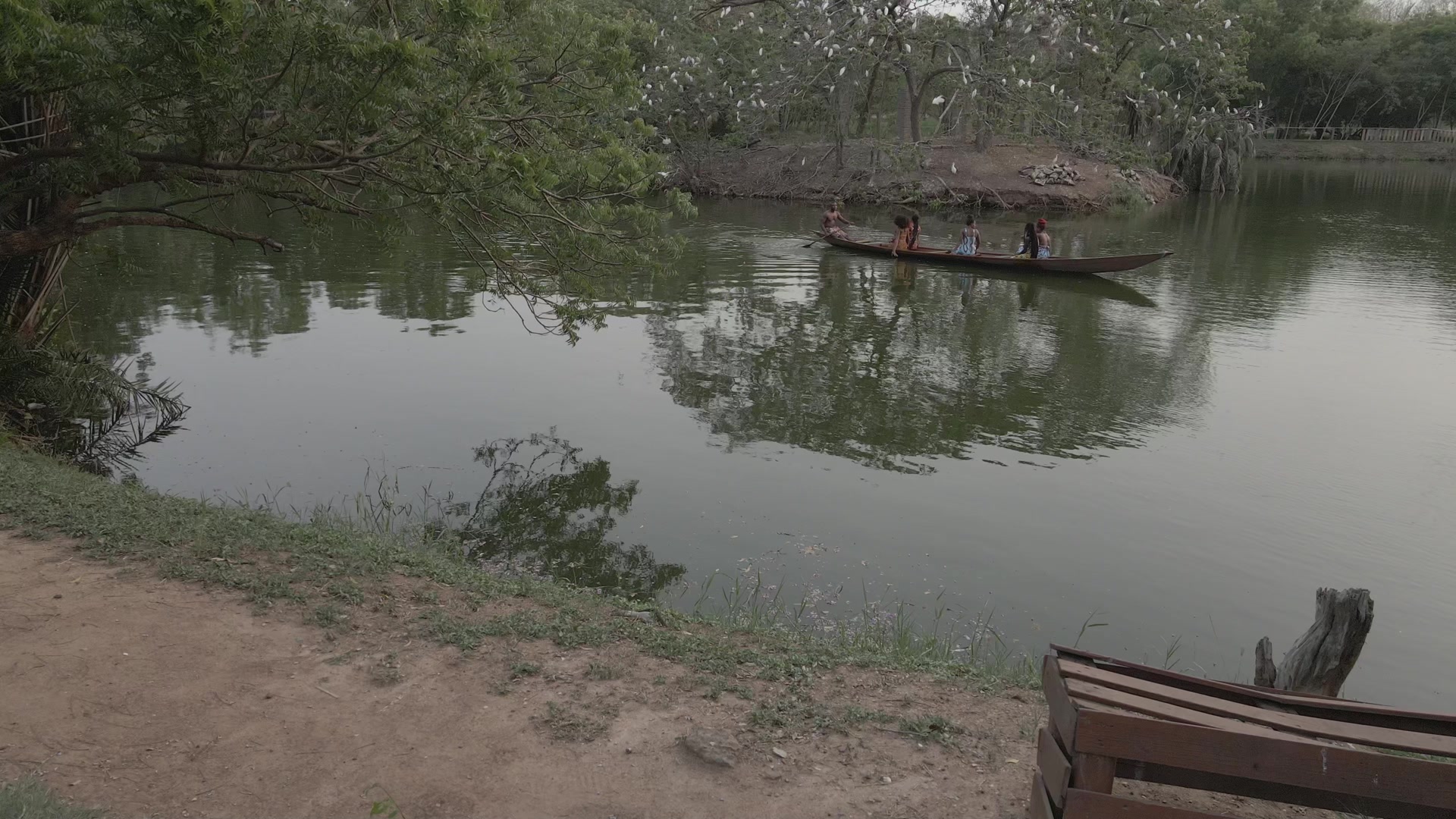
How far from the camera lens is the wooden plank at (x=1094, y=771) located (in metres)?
3.06

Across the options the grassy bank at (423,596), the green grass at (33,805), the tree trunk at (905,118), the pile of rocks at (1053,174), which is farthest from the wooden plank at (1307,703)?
the pile of rocks at (1053,174)

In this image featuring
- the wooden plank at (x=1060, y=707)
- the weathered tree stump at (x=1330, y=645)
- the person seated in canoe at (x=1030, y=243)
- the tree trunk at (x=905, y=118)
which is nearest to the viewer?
the wooden plank at (x=1060, y=707)

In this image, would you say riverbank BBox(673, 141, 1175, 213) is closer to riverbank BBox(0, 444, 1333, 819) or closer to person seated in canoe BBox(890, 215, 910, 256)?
person seated in canoe BBox(890, 215, 910, 256)

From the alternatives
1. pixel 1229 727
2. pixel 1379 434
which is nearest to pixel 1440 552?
pixel 1379 434

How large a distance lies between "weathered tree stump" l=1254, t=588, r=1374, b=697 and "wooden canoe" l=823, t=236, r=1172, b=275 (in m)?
14.6

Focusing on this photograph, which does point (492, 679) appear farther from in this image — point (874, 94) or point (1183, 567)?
point (874, 94)

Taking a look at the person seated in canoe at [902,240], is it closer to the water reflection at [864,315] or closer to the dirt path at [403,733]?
the water reflection at [864,315]

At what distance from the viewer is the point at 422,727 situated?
14.4 ft

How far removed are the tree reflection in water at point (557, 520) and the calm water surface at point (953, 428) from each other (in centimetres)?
5

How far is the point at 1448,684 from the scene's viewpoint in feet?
21.1

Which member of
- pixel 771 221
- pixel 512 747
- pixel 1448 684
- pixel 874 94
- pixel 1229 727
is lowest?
pixel 1448 684

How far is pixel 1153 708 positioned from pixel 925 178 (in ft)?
101

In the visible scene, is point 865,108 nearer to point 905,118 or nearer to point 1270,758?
point 905,118

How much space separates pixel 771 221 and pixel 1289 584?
22.3m
